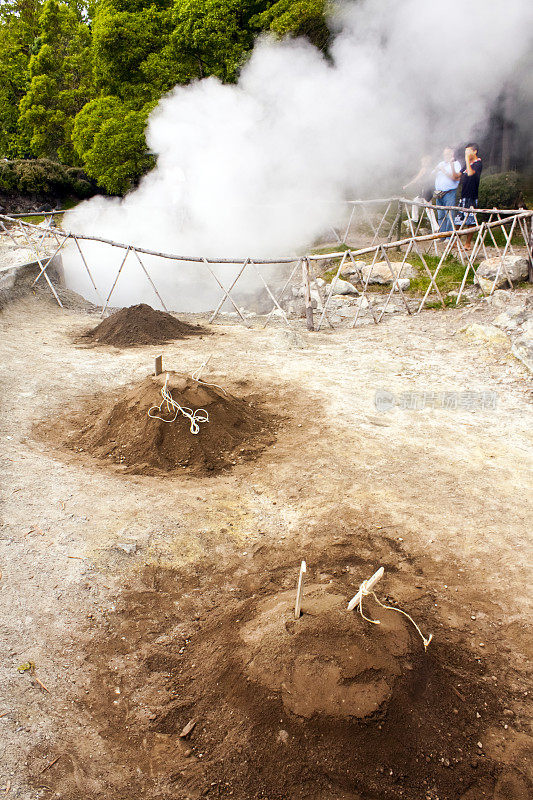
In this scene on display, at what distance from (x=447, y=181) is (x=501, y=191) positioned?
5.05ft

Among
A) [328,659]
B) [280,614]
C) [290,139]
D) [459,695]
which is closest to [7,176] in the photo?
[290,139]

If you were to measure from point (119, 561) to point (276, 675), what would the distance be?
5.12 feet

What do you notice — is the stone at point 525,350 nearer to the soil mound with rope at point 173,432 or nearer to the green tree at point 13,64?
the soil mound with rope at point 173,432

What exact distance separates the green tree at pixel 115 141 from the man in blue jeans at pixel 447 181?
9693 millimetres

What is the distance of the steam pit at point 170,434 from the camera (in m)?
5.30

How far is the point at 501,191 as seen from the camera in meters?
12.6

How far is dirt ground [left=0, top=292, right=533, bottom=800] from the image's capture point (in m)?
2.51

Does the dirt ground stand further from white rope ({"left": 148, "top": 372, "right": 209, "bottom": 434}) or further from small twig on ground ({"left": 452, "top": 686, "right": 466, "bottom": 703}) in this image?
white rope ({"left": 148, "top": 372, "right": 209, "bottom": 434})

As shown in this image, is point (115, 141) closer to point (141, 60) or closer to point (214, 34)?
point (141, 60)

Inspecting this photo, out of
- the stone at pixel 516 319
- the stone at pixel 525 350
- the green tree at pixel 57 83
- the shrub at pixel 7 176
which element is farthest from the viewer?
the green tree at pixel 57 83

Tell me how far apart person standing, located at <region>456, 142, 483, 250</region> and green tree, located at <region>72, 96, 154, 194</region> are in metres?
10.4

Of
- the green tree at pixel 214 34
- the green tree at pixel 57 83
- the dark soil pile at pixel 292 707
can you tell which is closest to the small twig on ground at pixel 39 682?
the dark soil pile at pixel 292 707

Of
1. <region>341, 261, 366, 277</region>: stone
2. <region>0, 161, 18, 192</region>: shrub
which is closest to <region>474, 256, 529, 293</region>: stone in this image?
<region>341, 261, 366, 277</region>: stone

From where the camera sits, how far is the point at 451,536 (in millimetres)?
4215
